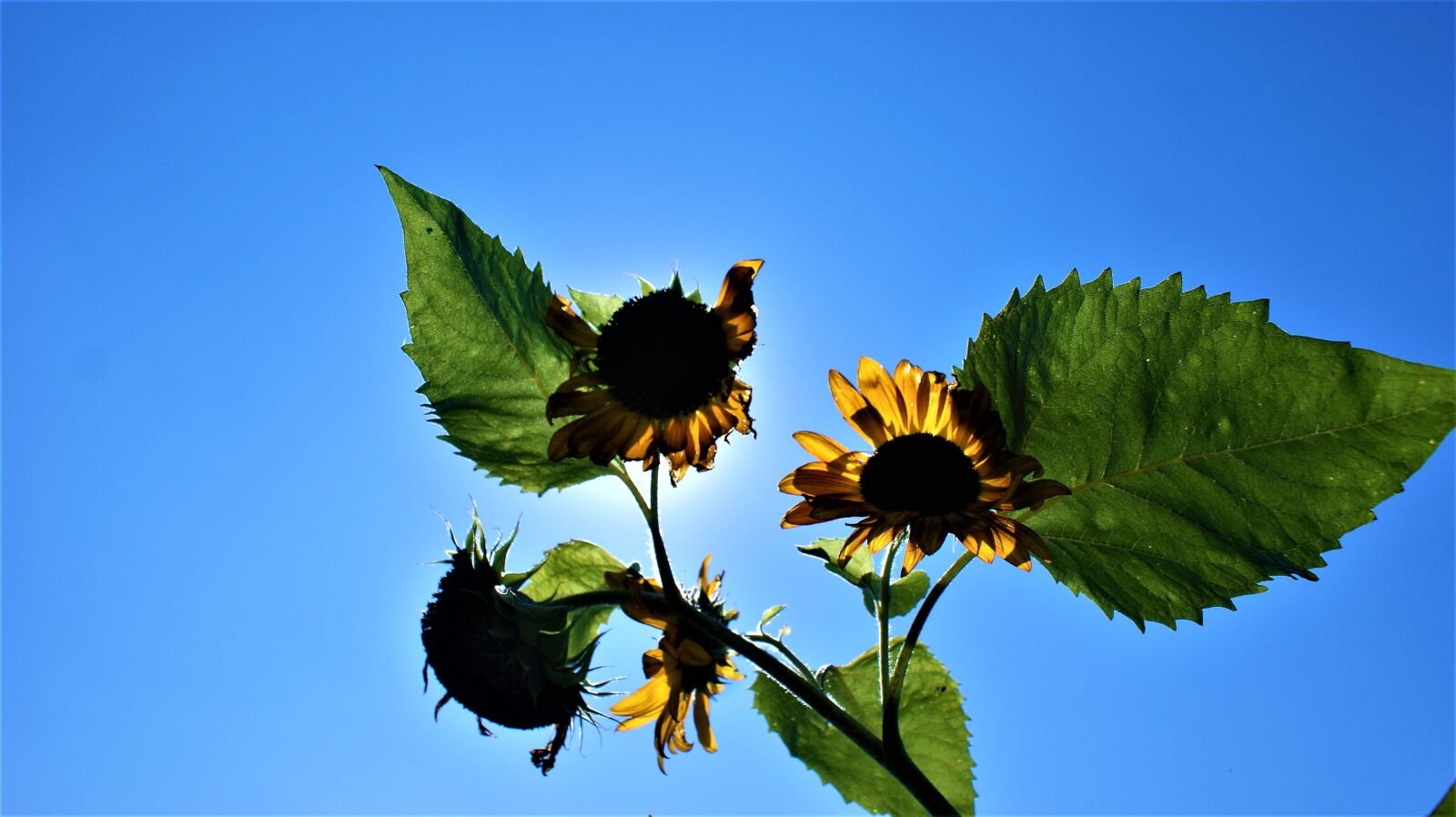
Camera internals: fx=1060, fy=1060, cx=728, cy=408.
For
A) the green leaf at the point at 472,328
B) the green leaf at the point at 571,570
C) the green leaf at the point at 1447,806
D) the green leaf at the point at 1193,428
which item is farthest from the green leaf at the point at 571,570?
the green leaf at the point at 1447,806

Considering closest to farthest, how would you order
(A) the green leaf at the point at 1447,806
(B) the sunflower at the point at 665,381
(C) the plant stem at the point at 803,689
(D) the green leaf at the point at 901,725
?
1. (A) the green leaf at the point at 1447,806
2. (C) the plant stem at the point at 803,689
3. (B) the sunflower at the point at 665,381
4. (D) the green leaf at the point at 901,725

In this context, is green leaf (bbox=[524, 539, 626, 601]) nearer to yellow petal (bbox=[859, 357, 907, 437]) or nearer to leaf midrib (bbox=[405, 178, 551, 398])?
leaf midrib (bbox=[405, 178, 551, 398])

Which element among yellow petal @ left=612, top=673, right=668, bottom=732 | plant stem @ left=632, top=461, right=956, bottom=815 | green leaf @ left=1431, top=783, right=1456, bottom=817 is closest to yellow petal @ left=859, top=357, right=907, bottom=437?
plant stem @ left=632, top=461, right=956, bottom=815

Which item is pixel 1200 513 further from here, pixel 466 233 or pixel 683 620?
pixel 466 233


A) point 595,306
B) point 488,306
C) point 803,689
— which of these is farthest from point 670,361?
point 803,689

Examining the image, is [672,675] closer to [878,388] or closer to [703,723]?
[703,723]

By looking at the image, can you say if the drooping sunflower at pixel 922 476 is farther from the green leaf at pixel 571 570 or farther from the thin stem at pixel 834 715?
the green leaf at pixel 571 570
